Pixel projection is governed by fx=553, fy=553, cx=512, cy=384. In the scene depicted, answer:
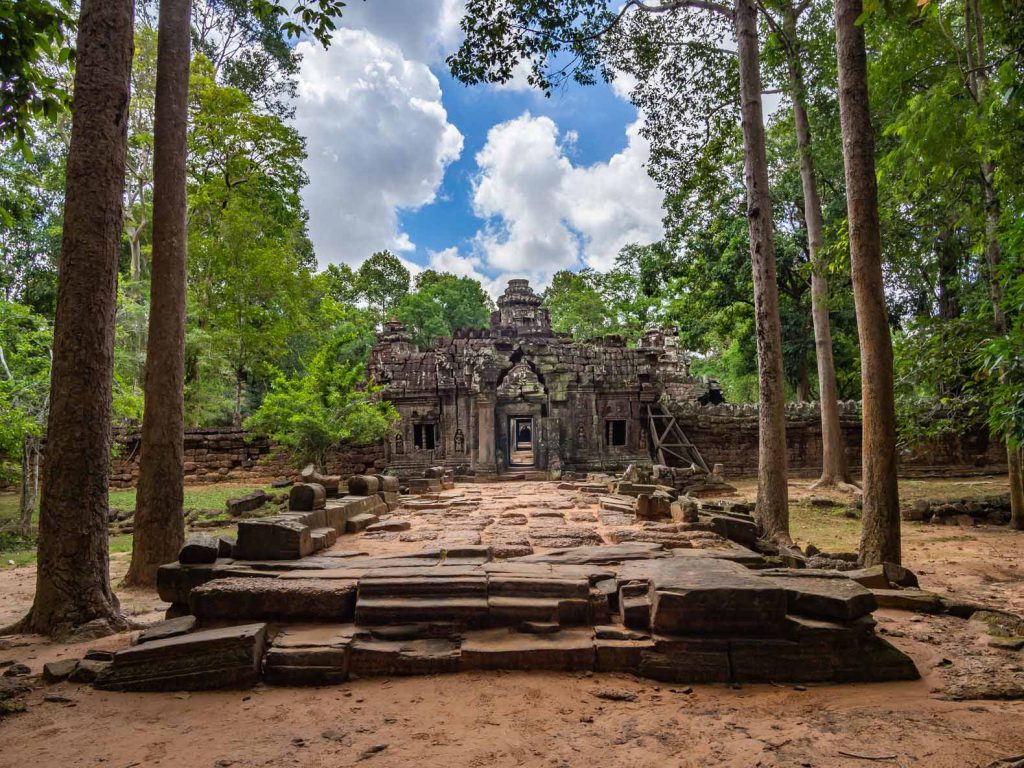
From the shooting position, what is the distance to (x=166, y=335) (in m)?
6.78

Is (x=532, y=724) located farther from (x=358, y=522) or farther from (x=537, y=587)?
(x=358, y=522)

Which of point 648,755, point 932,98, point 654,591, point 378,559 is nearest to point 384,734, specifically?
point 648,755

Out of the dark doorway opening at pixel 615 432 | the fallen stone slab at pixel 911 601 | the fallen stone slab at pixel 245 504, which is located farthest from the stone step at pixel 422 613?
the dark doorway opening at pixel 615 432

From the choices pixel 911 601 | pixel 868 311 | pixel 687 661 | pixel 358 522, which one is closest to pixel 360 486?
pixel 358 522

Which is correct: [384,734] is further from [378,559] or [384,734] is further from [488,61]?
[488,61]

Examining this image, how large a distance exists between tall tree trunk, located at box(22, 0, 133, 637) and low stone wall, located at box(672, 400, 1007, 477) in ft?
55.9

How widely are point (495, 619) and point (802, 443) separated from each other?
18.1m

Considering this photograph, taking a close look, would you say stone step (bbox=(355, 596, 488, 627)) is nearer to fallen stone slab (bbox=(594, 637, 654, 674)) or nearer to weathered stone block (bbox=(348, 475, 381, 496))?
fallen stone slab (bbox=(594, 637, 654, 674))

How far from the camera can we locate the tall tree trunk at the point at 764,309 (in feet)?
26.7

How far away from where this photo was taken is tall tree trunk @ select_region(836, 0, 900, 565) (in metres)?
6.11

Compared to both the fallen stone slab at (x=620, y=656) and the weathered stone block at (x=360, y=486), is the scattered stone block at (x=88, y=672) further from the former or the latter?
the weathered stone block at (x=360, y=486)

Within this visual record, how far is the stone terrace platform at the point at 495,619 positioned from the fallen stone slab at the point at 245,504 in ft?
25.8

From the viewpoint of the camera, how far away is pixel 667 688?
333 centimetres

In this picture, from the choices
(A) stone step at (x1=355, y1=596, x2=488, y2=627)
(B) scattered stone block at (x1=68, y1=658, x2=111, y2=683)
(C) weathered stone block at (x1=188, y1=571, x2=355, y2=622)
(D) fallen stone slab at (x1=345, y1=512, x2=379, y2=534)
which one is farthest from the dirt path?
(D) fallen stone slab at (x1=345, y1=512, x2=379, y2=534)
